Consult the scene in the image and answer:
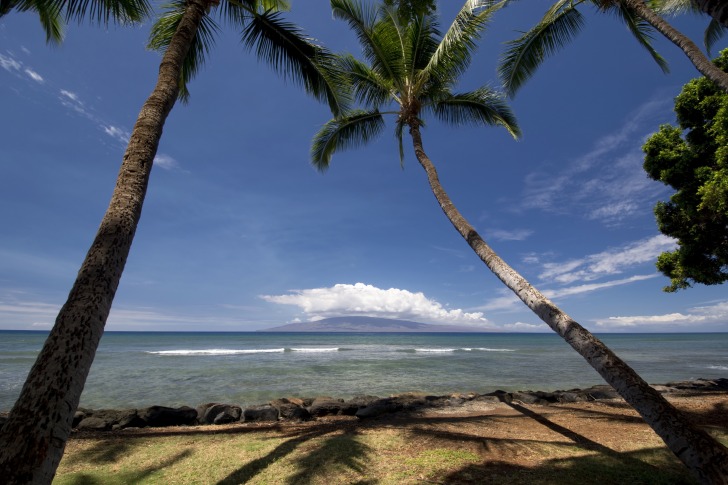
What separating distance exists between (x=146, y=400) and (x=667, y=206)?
19.5m

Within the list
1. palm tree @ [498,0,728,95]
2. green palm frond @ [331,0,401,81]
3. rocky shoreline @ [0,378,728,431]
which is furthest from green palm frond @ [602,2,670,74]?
rocky shoreline @ [0,378,728,431]

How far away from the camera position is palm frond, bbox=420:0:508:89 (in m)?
8.45

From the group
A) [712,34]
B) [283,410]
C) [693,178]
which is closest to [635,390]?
[283,410]

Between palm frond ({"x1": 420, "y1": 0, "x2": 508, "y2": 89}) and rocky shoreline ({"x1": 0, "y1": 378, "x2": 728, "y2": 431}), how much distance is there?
9291mm

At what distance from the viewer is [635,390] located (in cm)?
388

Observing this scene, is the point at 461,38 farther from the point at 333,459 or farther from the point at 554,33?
the point at 333,459

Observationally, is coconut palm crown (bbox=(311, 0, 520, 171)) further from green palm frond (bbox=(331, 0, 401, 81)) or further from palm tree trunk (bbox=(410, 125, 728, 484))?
palm tree trunk (bbox=(410, 125, 728, 484))

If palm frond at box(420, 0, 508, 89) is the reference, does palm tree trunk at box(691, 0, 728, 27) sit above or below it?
below

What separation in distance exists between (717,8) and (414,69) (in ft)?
23.8

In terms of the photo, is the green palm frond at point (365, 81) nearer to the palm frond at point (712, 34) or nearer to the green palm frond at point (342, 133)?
the green palm frond at point (342, 133)

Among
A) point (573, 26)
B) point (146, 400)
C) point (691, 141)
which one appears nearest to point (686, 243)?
point (691, 141)

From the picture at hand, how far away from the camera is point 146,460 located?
17.4ft

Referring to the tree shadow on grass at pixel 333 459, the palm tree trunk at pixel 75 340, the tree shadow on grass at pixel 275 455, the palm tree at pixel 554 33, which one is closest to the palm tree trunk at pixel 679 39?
the palm tree at pixel 554 33

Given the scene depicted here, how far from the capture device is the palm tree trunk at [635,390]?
10.6 feet
